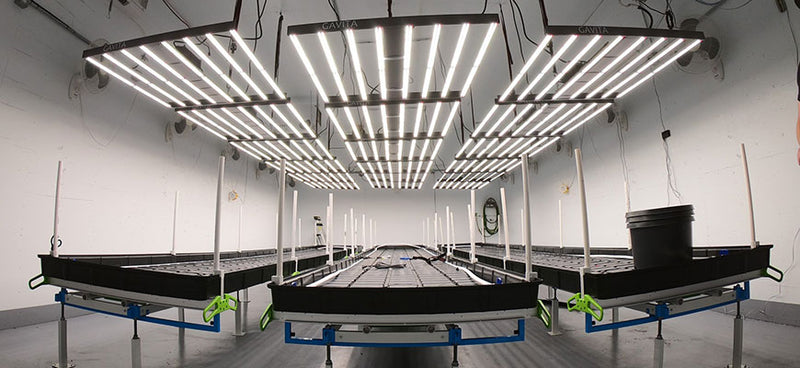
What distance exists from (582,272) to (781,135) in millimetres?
3867

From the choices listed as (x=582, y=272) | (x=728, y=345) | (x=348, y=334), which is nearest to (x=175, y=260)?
(x=348, y=334)

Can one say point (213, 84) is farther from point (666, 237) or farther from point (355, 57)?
point (666, 237)

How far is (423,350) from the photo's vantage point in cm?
315

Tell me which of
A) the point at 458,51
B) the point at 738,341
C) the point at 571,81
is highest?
the point at 571,81

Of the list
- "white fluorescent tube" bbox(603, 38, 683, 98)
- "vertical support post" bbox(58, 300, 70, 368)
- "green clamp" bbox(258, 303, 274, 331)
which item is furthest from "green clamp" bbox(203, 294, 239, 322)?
"white fluorescent tube" bbox(603, 38, 683, 98)

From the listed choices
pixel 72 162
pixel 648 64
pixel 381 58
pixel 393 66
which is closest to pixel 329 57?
pixel 381 58

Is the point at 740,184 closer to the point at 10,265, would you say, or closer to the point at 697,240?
the point at 697,240

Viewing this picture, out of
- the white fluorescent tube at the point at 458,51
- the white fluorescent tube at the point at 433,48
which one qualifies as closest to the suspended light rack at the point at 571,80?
the white fluorescent tube at the point at 458,51

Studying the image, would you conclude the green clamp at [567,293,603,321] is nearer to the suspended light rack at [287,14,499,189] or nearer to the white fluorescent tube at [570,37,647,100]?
the suspended light rack at [287,14,499,189]

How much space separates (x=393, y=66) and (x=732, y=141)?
14.3ft

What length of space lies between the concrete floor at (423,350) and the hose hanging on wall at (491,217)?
982 centimetres

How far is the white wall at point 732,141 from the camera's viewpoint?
3.75 metres

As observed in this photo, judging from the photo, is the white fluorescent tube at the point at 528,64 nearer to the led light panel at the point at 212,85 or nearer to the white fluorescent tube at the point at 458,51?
the white fluorescent tube at the point at 458,51

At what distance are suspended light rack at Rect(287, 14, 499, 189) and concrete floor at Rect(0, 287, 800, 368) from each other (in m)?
2.59
